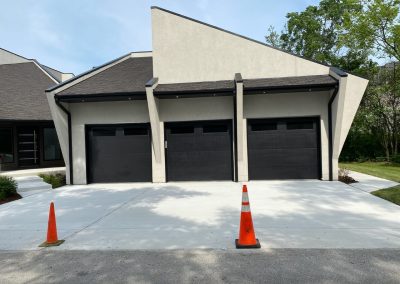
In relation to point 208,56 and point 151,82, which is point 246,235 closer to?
point 151,82

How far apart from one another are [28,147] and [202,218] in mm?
12042

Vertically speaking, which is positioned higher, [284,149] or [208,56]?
[208,56]

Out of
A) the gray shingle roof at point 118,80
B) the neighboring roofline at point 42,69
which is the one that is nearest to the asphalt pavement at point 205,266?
the gray shingle roof at point 118,80

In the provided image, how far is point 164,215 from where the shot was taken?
6855 mm

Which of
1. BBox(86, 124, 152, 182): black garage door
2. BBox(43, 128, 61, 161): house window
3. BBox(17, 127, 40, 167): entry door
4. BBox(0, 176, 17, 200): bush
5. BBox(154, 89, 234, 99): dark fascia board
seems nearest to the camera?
BBox(0, 176, 17, 200): bush

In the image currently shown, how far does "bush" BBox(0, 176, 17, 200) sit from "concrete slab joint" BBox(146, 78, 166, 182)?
16.2ft

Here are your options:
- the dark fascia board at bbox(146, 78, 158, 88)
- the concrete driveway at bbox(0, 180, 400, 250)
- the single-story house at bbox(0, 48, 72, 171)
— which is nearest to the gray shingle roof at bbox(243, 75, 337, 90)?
the dark fascia board at bbox(146, 78, 158, 88)

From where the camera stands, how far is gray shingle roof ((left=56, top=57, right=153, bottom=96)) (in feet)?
38.6

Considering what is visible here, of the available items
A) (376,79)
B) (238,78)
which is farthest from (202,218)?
(376,79)

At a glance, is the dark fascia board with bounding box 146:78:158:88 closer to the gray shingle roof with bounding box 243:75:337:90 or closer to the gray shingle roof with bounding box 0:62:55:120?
the gray shingle roof with bounding box 243:75:337:90

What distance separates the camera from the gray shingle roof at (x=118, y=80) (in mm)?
11758

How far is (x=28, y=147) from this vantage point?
14734 millimetres

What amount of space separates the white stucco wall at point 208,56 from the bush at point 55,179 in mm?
6016

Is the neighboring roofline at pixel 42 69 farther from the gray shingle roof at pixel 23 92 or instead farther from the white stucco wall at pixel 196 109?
the white stucco wall at pixel 196 109
